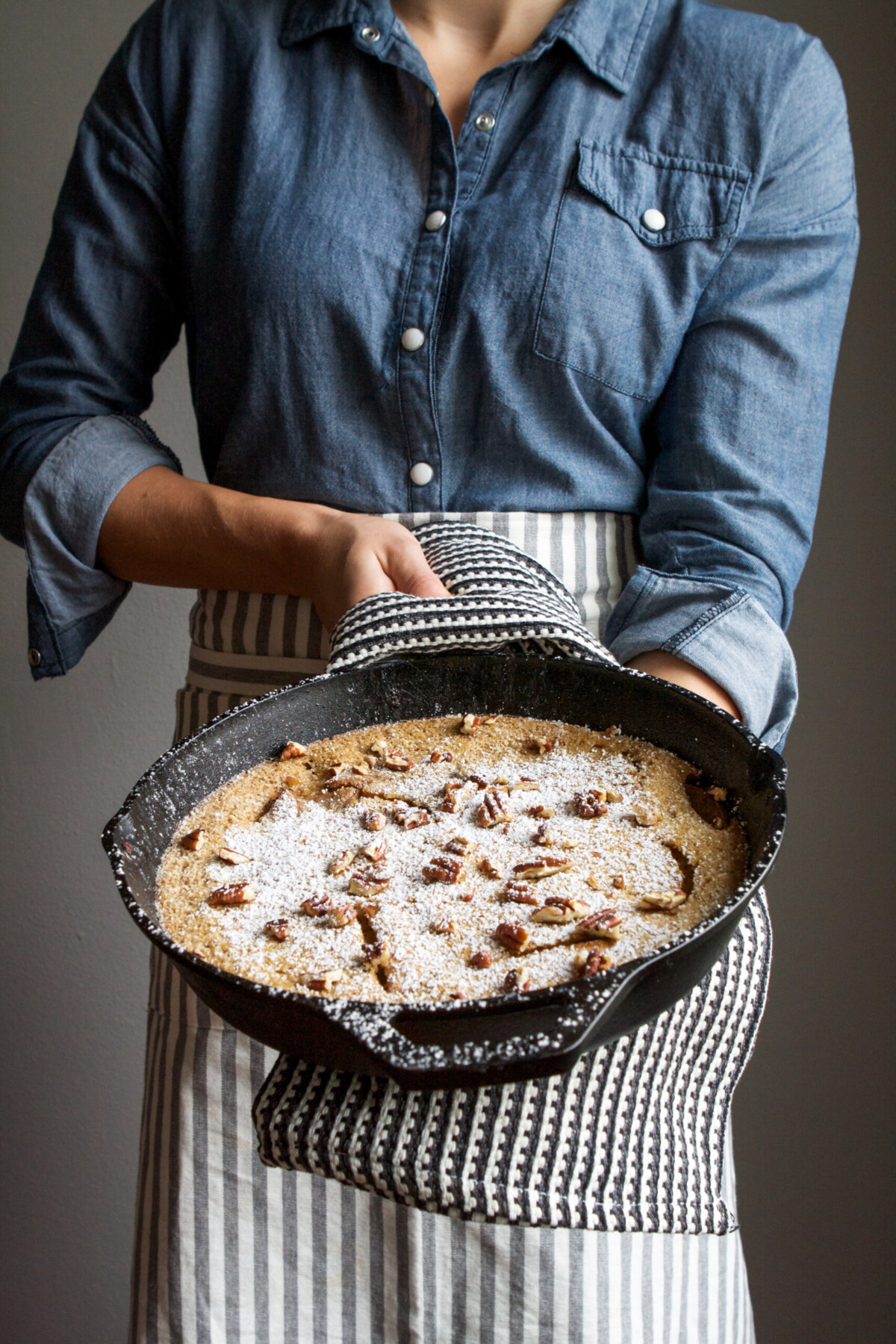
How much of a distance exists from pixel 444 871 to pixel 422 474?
1.21 ft

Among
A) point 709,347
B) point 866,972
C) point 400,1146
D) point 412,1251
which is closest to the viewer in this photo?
point 400,1146

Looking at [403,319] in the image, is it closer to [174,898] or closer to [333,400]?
[333,400]

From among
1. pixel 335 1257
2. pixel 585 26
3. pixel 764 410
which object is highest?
pixel 585 26

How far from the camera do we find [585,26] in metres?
0.78

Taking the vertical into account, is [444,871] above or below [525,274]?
below

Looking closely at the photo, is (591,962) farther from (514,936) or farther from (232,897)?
(232,897)

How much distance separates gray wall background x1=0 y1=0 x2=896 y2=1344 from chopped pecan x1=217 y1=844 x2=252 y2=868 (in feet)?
3.26

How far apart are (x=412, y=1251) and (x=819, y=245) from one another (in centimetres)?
76

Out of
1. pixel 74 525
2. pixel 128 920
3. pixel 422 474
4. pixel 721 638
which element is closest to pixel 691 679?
pixel 721 638

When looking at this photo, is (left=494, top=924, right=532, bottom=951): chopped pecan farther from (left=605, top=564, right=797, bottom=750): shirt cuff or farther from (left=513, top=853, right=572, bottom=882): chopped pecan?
(left=605, top=564, right=797, bottom=750): shirt cuff

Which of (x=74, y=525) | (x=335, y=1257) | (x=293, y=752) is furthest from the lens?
(x=74, y=525)

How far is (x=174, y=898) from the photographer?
0.49 meters

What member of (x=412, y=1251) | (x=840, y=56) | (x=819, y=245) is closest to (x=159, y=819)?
(x=412, y=1251)

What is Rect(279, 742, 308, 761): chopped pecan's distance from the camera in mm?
597
